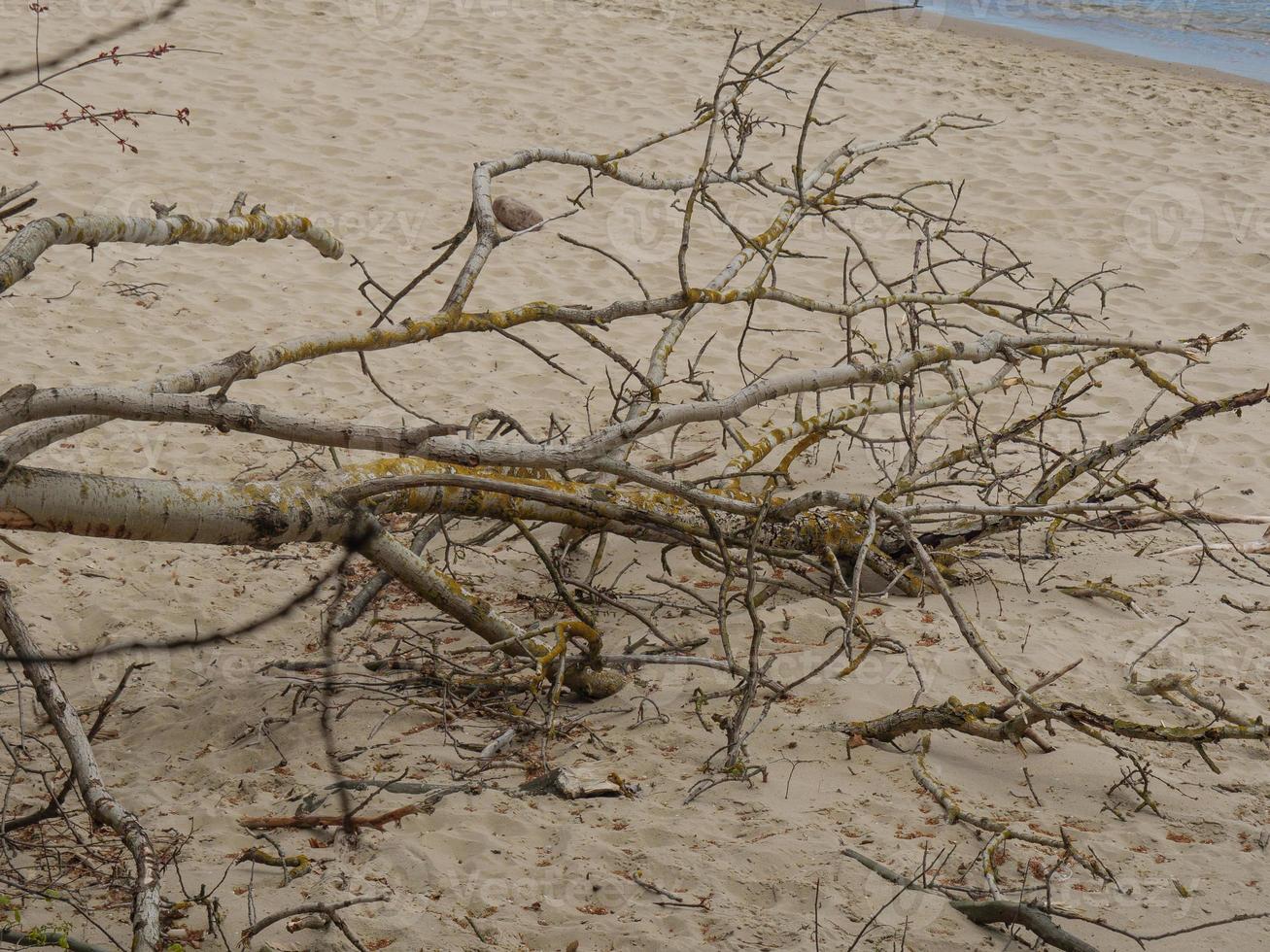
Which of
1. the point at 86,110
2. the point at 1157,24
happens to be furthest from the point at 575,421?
the point at 1157,24

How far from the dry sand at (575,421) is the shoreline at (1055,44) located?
29.4 inches

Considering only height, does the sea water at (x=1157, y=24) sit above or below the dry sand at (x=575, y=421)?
above

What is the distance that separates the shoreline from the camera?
12266 millimetres

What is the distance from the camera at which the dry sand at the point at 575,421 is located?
254 centimetres

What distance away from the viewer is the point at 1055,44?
43.4 feet

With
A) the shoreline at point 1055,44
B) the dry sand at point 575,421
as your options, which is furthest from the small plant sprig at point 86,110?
the shoreline at point 1055,44

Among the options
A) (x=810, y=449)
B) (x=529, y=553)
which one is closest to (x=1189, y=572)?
(x=810, y=449)

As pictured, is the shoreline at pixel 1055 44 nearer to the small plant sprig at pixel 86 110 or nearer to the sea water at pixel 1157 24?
the sea water at pixel 1157 24

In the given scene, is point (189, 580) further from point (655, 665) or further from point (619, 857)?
point (619, 857)

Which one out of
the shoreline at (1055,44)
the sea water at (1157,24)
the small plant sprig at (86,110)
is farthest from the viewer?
the sea water at (1157,24)

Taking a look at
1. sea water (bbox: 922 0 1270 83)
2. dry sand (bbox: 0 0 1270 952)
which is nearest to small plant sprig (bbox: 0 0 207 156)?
dry sand (bbox: 0 0 1270 952)

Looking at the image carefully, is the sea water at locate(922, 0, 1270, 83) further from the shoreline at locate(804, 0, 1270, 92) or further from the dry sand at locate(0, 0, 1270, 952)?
the dry sand at locate(0, 0, 1270, 952)

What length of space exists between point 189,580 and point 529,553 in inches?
44.4

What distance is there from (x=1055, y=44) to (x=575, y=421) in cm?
1059
